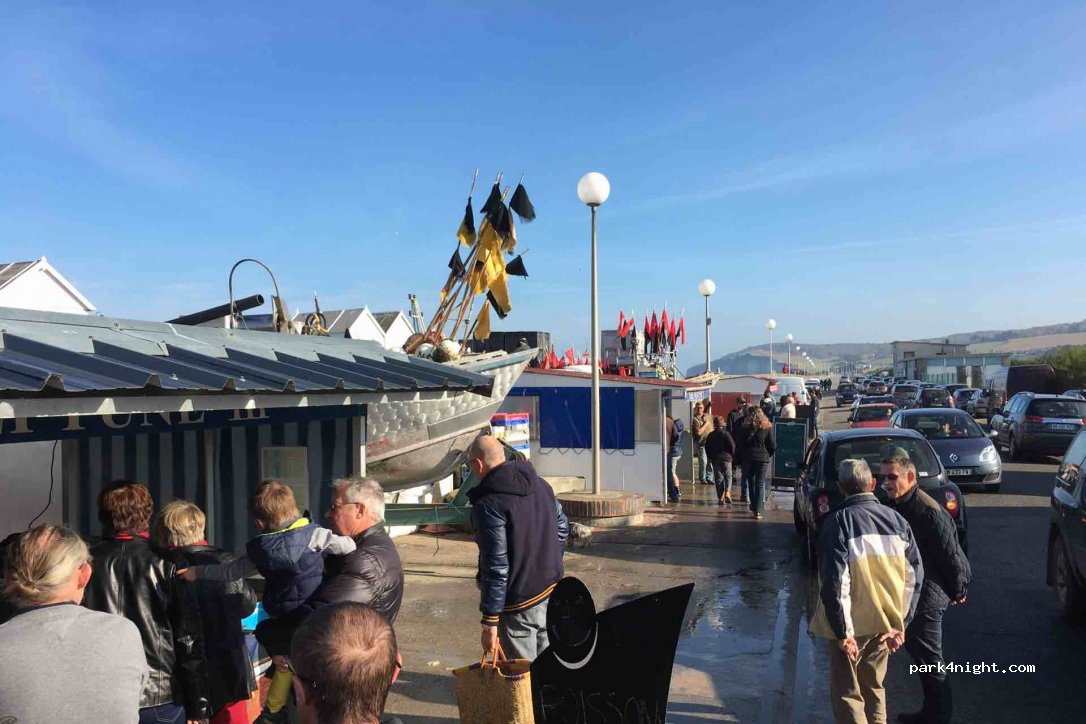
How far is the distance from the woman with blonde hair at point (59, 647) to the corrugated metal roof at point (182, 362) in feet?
2.86

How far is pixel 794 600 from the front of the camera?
806cm

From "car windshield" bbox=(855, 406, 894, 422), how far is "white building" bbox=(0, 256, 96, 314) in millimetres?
18334

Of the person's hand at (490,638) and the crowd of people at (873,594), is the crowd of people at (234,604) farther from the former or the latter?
the crowd of people at (873,594)

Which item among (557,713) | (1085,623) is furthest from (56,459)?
(1085,623)

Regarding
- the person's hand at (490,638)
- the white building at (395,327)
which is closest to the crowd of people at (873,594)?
the person's hand at (490,638)

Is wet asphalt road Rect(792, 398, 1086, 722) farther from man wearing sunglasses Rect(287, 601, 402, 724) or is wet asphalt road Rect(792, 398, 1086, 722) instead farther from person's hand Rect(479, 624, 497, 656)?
man wearing sunglasses Rect(287, 601, 402, 724)

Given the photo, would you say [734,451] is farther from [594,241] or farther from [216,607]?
[216,607]

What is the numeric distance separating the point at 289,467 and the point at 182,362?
2453 millimetres

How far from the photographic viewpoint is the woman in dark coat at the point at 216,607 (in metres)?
3.77

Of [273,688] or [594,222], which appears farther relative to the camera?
[594,222]

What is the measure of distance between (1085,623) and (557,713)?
5.26 m

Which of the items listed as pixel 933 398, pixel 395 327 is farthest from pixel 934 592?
pixel 933 398

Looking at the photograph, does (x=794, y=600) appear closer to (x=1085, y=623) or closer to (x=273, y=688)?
(x=1085, y=623)

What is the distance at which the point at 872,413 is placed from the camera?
22.1 meters
